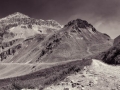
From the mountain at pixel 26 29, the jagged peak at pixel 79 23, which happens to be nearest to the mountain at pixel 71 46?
the jagged peak at pixel 79 23

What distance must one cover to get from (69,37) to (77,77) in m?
54.9

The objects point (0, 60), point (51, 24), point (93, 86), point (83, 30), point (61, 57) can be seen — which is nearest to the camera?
point (93, 86)

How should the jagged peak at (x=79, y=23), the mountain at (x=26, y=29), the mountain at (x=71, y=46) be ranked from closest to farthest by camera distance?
the mountain at (x=71, y=46), the jagged peak at (x=79, y=23), the mountain at (x=26, y=29)

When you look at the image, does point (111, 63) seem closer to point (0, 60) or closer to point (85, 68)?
point (85, 68)

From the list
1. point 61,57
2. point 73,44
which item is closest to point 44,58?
point 61,57

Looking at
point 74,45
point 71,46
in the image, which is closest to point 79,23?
point 74,45

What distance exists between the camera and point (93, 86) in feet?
43.4

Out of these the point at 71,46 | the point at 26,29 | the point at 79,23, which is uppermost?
the point at 26,29

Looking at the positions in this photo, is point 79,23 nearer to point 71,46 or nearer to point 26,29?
point 71,46

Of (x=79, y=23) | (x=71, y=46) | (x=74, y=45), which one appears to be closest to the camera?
(x=71, y=46)

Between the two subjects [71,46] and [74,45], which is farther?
[74,45]

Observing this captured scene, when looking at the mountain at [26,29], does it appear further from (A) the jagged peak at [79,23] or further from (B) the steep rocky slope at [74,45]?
(B) the steep rocky slope at [74,45]

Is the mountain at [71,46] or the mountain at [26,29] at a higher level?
the mountain at [26,29]

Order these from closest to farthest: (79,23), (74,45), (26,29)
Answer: (74,45)
(79,23)
(26,29)
